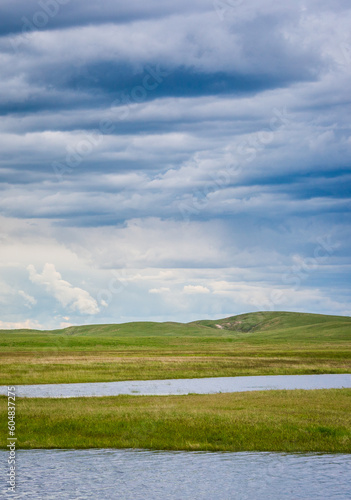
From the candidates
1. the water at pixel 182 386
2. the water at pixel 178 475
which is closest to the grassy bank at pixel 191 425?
the water at pixel 178 475

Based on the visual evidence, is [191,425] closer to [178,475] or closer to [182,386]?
[178,475]

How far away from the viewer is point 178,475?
2334 centimetres

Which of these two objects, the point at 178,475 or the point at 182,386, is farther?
the point at 182,386

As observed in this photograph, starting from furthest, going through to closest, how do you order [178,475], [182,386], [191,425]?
[182,386] < [191,425] < [178,475]

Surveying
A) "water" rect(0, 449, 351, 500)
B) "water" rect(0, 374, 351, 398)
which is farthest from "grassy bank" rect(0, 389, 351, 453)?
"water" rect(0, 374, 351, 398)

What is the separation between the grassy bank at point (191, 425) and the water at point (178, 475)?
1.32 metres

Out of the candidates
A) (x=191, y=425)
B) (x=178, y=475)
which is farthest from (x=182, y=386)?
(x=178, y=475)

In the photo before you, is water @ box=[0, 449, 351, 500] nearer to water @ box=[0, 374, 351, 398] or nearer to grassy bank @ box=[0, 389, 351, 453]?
grassy bank @ box=[0, 389, 351, 453]

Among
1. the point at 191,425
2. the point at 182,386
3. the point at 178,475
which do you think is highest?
the point at 182,386

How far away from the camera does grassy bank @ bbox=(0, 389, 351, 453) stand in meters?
28.2

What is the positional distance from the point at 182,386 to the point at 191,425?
25149mm

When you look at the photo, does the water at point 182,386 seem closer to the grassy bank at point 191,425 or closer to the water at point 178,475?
the grassy bank at point 191,425

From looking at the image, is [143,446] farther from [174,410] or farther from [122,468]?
[174,410]

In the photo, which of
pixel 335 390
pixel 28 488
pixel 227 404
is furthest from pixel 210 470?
pixel 335 390
